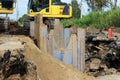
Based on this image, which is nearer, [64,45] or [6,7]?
[64,45]

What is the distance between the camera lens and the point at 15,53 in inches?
201

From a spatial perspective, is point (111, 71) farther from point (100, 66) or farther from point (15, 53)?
point (15, 53)

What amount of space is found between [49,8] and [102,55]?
946cm

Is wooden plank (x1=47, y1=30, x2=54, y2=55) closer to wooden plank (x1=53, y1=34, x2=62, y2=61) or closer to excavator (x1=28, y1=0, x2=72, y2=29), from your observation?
wooden plank (x1=53, y1=34, x2=62, y2=61)

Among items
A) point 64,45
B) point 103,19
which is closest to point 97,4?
point 103,19

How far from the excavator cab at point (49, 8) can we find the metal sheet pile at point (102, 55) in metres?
7.87

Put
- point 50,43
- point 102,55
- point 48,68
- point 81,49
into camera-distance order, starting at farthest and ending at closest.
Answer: point 102,55 < point 81,49 < point 50,43 < point 48,68

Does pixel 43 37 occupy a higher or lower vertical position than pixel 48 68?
higher

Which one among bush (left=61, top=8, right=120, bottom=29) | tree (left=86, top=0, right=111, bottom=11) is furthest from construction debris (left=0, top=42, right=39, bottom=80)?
tree (left=86, top=0, right=111, bottom=11)

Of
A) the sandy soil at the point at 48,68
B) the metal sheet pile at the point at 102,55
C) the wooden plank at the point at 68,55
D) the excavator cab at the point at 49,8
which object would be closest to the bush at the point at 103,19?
the excavator cab at the point at 49,8

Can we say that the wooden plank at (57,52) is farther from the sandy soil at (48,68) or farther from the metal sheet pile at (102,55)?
the sandy soil at (48,68)

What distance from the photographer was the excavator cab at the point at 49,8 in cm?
1995

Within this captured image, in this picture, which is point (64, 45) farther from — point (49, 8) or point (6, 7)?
point (49, 8)

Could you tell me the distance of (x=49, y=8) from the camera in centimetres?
2002
